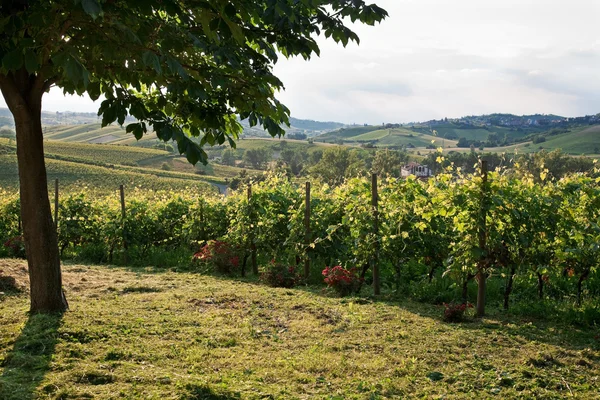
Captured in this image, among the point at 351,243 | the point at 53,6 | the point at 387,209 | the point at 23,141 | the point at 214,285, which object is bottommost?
the point at 214,285

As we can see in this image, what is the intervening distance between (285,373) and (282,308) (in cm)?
243

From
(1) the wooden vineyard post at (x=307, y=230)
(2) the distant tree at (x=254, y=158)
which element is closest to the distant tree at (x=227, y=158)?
(2) the distant tree at (x=254, y=158)

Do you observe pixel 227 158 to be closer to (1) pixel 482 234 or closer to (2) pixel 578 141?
(2) pixel 578 141

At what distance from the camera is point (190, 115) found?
471 centimetres

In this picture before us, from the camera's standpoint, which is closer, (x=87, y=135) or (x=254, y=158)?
(x=254, y=158)

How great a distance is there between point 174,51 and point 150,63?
1.54 meters

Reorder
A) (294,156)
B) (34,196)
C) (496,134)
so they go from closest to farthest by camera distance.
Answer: (34,196)
(294,156)
(496,134)

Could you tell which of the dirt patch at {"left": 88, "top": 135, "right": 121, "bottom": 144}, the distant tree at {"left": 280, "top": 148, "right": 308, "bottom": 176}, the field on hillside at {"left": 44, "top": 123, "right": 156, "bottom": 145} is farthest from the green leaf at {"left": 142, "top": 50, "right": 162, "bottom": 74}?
the dirt patch at {"left": 88, "top": 135, "right": 121, "bottom": 144}

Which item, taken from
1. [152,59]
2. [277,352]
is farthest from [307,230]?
[152,59]

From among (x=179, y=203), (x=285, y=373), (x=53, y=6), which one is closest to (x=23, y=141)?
(x=53, y=6)

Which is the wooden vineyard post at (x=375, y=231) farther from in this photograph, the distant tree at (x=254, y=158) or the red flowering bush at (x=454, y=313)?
the distant tree at (x=254, y=158)

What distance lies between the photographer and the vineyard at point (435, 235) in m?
6.45

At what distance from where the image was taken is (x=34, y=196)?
520cm

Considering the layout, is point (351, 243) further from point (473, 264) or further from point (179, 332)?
point (179, 332)
